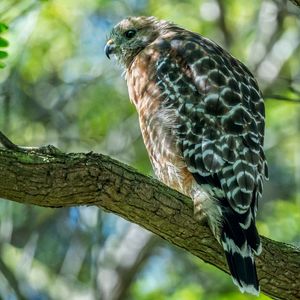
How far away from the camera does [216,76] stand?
746 centimetres

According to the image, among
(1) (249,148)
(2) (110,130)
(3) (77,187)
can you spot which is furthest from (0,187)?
(2) (110,130)

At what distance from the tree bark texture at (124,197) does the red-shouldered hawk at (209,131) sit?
0.17 m

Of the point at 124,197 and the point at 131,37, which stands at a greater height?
the point at 124,197

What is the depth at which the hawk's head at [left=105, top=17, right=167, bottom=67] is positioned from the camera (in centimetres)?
892

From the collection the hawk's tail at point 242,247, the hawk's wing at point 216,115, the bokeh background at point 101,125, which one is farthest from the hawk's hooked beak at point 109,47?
the hawk's tail at point 242,247

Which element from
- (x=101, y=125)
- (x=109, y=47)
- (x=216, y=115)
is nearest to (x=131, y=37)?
(x=109, y=47)

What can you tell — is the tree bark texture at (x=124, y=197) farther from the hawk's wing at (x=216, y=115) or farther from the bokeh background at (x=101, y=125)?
the bokeh background at (x=101, y=125)

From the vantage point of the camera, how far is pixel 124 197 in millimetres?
5930

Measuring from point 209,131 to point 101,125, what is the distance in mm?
4725

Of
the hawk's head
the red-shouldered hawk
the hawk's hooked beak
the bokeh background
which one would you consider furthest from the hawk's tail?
the hawk's hooked beak

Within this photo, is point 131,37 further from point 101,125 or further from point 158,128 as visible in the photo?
point 101,125

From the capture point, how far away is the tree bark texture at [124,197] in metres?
5.52

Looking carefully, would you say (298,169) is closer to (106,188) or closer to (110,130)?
(110,130)

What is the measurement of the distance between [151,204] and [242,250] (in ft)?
2.33
